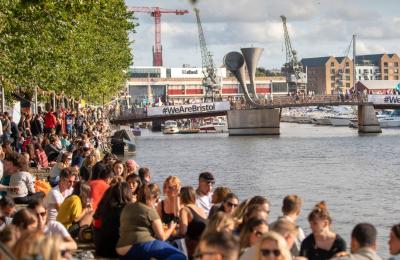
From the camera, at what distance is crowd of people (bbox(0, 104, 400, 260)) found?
26.0 feet

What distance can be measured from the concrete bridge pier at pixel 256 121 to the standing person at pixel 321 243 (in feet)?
324

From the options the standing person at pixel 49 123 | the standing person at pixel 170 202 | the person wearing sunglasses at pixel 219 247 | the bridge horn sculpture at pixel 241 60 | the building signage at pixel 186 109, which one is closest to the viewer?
the person wearing sunglasses at pixel 219 247

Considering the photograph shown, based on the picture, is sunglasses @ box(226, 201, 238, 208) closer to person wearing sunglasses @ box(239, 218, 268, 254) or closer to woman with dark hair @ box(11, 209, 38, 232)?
person wearing sunglasses @ box(239, 218, 268, 254)

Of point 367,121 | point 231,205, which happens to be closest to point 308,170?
point 231,205

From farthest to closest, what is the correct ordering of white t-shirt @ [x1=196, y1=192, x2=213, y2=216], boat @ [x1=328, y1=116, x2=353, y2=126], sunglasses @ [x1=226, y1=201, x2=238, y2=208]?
1. boat @ [x1=328, y1=116, x2=353, y2=126]
2. white t-shirt @ [x1=196, y1=192, x2=213, y2=216]
3. sunglasses @ [x1=226, y1=201, x2=238, y2=208]

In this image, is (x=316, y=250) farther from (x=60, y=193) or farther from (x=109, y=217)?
(x=60, y=193)

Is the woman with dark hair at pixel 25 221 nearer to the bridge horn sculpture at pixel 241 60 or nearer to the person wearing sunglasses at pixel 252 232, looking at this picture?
the person wearing sunglasses at pixel 252 232

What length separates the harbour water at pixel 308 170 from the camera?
3494cm

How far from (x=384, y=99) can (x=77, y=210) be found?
318ft

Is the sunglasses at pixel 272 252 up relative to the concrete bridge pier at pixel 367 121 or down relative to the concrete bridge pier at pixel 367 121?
up

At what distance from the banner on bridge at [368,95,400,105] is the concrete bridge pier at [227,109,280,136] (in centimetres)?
1053

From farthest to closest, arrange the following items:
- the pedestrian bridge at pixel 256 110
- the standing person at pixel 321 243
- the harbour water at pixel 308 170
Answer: the pedestrian bridge at pixel 256 110
the harbour water at pixel 308 170
the standing person at pixel 321 243

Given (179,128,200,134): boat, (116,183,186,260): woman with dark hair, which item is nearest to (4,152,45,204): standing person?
(116,183,186,260): woman with dark hair

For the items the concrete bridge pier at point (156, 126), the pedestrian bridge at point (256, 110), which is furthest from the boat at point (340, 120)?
the pedestrian bridge at point (256, 110)
